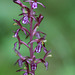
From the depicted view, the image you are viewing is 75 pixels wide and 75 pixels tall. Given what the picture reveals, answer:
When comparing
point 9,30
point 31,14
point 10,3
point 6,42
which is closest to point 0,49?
point 6,42

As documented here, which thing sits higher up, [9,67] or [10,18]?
[10,18]

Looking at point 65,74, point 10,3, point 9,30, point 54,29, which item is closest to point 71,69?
point 65,74

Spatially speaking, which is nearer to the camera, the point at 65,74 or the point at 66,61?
the point at 65,74

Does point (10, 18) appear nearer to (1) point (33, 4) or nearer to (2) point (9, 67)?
(2) point (9, 67)

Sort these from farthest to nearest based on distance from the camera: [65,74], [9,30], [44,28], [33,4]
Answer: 1. [44,28]
2. [9,30]
3. [65,74]
4. [33,4]

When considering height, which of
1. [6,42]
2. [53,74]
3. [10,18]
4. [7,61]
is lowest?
[53,74]

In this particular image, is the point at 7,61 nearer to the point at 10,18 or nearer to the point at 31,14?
the point at 10,18

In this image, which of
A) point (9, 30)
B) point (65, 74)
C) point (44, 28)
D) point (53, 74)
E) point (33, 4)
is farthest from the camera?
point (44, 28)
